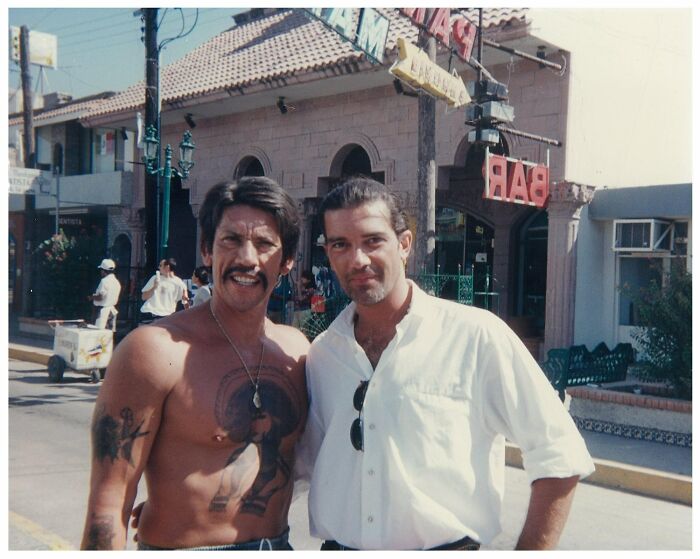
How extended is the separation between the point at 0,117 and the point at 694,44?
9.48 ft

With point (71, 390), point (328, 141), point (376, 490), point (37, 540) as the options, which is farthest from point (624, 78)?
point (376, 490)

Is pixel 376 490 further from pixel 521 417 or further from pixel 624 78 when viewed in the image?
pixel 624 78

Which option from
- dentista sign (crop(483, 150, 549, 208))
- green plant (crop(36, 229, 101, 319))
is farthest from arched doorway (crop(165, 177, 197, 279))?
dentista sign (crop(483, 150, 549, 208))

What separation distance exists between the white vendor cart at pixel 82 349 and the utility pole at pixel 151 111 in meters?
1.54

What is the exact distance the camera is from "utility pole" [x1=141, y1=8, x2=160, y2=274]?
12.8m

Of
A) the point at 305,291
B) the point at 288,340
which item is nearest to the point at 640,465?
the point at 288,340

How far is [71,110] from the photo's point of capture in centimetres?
2350

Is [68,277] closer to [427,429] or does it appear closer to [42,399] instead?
[42,399]

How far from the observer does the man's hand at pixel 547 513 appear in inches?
78.9

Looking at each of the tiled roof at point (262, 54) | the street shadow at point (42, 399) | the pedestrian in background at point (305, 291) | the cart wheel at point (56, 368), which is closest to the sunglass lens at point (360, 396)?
the street shadow at point (42, 399)

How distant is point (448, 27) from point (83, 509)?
6.71 m

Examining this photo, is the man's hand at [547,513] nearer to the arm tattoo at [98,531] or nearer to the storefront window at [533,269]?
the arm tattoo at [98,531]

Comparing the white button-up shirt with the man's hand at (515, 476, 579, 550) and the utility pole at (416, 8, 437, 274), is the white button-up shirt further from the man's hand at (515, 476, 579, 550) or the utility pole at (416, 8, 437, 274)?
the utility pole at (416, 8, 437, 274)

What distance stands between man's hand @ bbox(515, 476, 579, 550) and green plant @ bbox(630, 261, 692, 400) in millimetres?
7128
